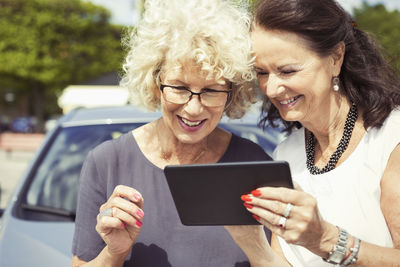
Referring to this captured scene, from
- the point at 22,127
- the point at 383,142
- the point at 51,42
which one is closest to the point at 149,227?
the point at 383,142

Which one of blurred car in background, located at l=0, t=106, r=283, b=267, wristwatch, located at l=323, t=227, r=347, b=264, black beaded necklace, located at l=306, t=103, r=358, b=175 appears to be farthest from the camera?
blurred car in background, located at l=0, t=106, r=283, b=267

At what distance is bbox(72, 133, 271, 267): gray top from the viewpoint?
1886 millimetres

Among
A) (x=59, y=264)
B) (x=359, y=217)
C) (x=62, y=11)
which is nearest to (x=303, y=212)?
(x=359, y=217)

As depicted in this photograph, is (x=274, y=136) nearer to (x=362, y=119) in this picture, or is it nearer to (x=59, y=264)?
(x=362, y=119)

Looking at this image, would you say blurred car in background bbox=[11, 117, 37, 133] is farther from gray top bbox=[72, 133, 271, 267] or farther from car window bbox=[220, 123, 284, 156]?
gray top bbox=[72, 133, 271, 267]

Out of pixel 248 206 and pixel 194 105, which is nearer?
pixel 248 206

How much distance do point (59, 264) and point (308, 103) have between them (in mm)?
1273

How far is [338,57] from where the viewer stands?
202 centimetres

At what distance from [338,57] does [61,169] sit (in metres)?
2.01

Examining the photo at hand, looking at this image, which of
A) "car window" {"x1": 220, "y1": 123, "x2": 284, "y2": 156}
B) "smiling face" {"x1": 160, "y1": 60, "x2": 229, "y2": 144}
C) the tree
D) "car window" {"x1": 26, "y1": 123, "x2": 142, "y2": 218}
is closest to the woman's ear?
"smiling face" {"x1": 160, "y1": 60, "x2": 229, "y2": 144}

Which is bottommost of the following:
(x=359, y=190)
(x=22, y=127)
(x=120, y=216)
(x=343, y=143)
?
(x=22, y=127)

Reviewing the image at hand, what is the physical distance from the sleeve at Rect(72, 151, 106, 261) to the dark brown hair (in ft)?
2.77

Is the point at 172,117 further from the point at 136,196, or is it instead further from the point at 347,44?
the point at 347,44

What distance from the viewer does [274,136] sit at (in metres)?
3.37
